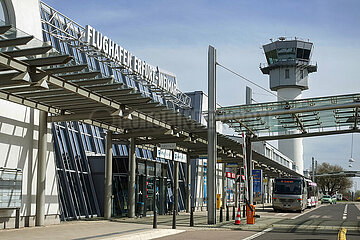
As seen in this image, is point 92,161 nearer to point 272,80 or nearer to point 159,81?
point 159,81

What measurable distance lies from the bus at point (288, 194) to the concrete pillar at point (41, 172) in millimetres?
26263

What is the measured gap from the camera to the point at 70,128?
29250mm

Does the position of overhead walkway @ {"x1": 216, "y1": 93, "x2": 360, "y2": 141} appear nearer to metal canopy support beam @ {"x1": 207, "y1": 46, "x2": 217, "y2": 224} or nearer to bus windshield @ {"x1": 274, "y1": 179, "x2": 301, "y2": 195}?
metal canopy support beam @ {"x1": 207, "y1": 46, "x2": 217, "y2": 224}

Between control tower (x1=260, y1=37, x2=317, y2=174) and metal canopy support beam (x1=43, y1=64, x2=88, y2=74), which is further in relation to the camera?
control tower (x1=260, y1=37, x2=317, y2=174)

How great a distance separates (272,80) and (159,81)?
52.5 meters

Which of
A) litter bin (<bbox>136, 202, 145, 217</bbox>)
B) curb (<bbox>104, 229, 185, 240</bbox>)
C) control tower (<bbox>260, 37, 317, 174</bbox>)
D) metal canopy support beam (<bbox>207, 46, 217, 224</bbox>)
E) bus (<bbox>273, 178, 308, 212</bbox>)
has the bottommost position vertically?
curb (<bbox>104, 229, 185, 240</bbox>)

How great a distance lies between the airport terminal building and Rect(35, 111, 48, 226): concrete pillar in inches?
1.7

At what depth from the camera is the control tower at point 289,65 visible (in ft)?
270

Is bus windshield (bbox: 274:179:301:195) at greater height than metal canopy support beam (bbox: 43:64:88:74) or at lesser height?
lesser

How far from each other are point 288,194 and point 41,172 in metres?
26.9

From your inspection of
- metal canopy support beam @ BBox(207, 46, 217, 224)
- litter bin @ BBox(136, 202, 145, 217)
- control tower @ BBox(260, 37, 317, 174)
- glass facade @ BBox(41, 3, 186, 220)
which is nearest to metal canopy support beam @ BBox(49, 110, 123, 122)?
glass facade @ BBox(41, 3, 186, 220)

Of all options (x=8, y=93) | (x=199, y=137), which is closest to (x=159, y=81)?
(x=199, y=137)

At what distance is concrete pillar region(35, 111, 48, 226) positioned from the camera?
65.8ft

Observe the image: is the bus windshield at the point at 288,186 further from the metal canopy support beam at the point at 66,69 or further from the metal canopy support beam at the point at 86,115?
the metal canopy support beam at the point at 66,69
